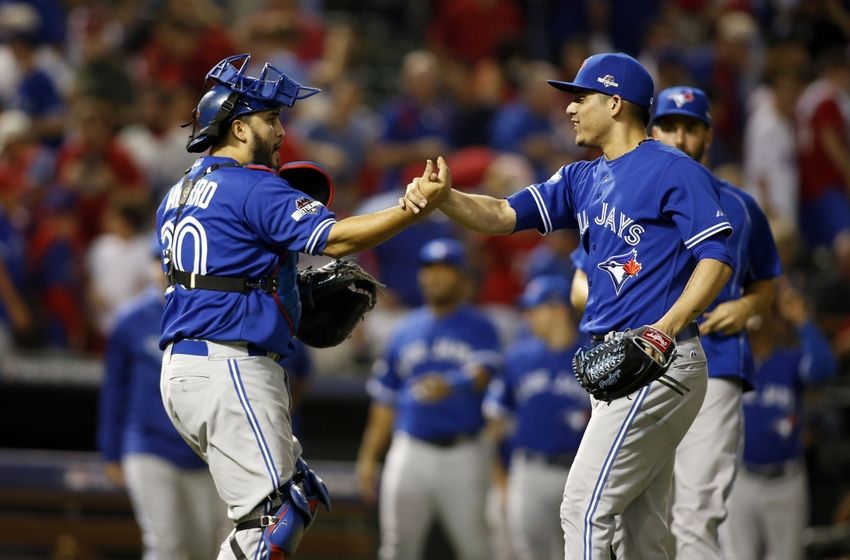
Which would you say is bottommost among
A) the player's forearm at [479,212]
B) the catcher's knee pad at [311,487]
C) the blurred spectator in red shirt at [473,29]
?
the catcher's knee pad at [311,487]

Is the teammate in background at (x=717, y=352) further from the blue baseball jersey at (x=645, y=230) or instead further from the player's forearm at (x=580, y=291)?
the blue baseball jersey at (x=645, y=230)

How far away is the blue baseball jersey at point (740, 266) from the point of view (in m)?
6.30

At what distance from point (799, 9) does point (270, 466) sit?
10181mm

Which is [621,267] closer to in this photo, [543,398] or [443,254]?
[443,254]

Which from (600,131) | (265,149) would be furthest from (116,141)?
(600,131)

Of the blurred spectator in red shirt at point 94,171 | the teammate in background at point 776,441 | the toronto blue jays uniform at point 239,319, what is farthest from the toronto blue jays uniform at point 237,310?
the blurred spectator in red shirt at point 94,171

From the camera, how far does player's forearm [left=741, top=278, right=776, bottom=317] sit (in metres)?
6.34

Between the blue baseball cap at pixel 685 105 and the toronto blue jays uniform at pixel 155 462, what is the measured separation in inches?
150

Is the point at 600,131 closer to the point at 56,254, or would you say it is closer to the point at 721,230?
the point at 721,230

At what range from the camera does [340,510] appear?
35.8 ft

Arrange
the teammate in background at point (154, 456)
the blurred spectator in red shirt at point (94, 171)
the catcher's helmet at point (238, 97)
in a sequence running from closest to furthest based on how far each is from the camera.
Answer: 1. the catcher's helmet at point (238, 97)
2. the teammate in background at point (154, 456)
3. the blurred spectator in red shirt at point (94, 171)

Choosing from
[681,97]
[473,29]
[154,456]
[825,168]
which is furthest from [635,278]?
[473,29]

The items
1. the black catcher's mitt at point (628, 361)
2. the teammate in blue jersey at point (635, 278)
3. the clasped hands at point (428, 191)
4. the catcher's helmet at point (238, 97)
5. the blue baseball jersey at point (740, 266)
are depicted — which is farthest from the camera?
the blue baseball jersey at point (740, 266)

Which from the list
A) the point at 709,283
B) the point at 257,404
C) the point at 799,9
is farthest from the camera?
the point at 799,9
